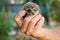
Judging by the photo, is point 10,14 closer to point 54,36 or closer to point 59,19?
point 59,19

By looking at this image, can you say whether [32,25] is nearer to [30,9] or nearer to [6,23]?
[30,9]

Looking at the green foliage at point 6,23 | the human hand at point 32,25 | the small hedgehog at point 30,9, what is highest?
the small hedgehog at point 30,9

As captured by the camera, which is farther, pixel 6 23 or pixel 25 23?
pixel 6 23

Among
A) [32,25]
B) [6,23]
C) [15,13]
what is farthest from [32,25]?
[6,23]

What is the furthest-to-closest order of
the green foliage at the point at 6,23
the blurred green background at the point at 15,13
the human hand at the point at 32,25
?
the green foliage at the point at 6,23
the blurred green background at the point at 15,13
the human hand at the point at 32,25

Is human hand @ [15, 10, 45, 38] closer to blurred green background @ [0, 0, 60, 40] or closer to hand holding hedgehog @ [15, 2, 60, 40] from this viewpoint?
hand holding hedgehog @ [15, 2, 60, 40]

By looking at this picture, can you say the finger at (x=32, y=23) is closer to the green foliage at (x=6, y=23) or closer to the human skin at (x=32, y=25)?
the human skin at (x=32, y=25)

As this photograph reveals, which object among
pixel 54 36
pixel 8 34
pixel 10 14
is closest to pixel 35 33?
pixel 54 36

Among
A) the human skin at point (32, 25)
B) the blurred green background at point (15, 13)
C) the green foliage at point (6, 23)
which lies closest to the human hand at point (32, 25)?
the human skin at point (32, 25)

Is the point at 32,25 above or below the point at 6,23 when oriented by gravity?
above
